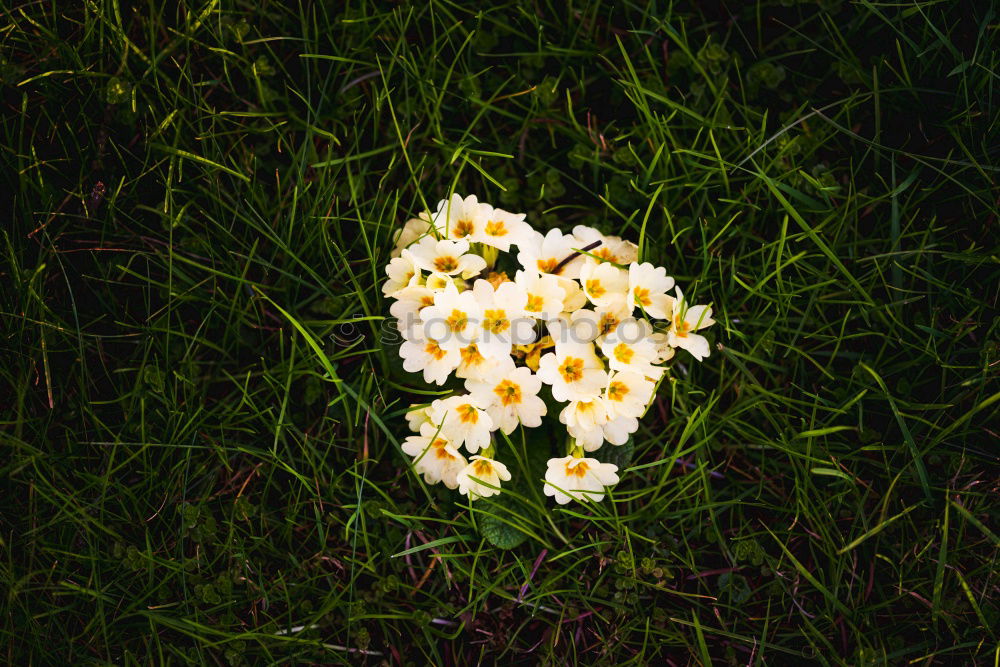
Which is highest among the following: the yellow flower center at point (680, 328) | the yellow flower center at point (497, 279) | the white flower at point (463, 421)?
the yellow flower center at point (497, 279)

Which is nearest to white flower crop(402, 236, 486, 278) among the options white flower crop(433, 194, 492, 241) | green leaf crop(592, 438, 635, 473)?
white flower crop(433, 194, 492, 241)

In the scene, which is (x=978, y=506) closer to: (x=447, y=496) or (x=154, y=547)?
(x=447, y=496)

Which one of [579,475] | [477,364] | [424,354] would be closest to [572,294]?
[477,364]

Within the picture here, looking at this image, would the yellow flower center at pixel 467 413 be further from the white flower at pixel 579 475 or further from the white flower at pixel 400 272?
the white flower at pixel 400 272

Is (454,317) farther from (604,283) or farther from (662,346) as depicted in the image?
(662,346)

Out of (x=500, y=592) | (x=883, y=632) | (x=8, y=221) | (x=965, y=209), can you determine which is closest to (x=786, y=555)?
(x=883, y=632)

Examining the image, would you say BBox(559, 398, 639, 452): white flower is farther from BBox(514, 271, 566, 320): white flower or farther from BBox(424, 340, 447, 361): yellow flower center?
BBox(424, 340, 447, 361): yellow flower center

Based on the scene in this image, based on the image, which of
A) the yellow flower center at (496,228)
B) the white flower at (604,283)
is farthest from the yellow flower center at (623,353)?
the yellow flower center at (496,228)
